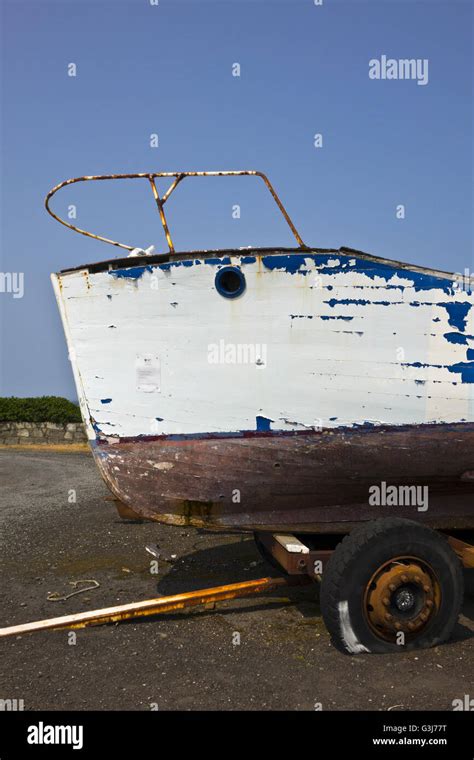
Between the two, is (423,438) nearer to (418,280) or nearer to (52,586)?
(418,280)

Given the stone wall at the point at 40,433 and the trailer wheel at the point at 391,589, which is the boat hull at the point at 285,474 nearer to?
the trailer wheel at the point at 391,589

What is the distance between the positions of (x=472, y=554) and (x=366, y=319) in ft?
5.87

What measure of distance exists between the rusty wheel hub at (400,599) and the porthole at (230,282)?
2.04 meters

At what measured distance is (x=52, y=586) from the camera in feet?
17.6

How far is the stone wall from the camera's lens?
19.8 m

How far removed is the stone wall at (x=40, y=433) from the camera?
19.8m

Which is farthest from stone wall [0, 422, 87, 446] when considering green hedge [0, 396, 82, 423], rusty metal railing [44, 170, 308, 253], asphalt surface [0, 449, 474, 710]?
rusty metal railing [44, 170, 308, 253]

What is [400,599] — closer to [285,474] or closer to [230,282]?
[285,474]

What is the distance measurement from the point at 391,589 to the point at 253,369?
168 cm

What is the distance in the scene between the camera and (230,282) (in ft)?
13.1

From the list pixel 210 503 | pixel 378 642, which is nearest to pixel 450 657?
pixel 378 642
